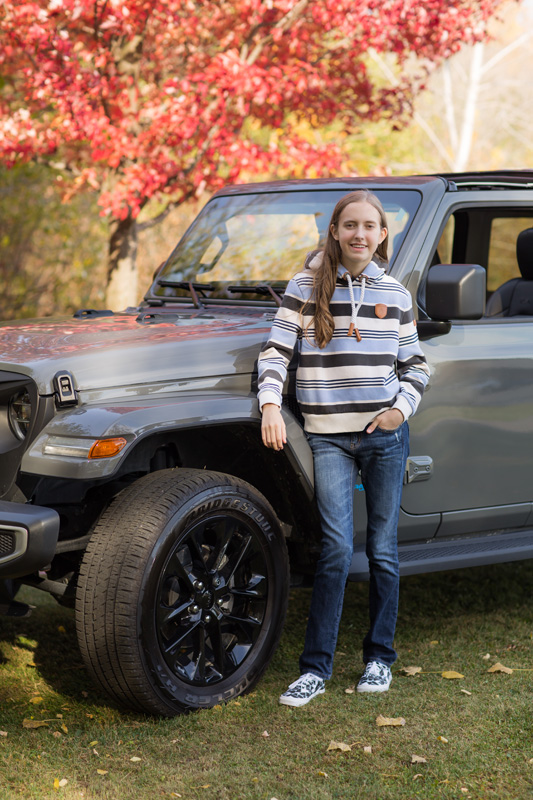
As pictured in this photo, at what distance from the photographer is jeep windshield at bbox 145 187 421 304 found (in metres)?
4.50

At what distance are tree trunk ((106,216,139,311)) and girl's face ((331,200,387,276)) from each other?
467 cm

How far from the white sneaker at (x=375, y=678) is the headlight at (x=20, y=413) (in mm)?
1666

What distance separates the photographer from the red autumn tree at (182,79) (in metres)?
7.16

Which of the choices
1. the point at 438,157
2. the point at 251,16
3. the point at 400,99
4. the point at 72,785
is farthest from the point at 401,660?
the point at 438,157

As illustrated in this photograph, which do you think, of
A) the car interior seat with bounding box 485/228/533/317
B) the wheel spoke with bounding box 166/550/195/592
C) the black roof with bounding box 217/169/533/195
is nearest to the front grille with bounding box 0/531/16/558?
the wheel spoke with bounding box 166/550/195/592

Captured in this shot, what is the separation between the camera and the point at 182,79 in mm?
7887

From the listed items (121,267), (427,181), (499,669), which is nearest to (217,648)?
(499,669)

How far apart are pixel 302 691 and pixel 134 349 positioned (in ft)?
4.82

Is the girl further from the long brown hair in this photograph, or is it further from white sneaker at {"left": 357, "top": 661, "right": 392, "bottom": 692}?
white sneaker at {"left": 357, "top": 661, "right": 392, "bottom": 692}

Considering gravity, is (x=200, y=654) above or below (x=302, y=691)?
above

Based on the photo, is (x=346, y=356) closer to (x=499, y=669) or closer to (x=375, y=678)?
(x=375, y=678)

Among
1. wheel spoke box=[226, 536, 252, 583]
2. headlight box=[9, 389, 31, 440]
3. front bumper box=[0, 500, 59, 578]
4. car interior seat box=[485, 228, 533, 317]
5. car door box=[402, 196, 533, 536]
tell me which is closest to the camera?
front bumper box=[0, 500, 59, 578]

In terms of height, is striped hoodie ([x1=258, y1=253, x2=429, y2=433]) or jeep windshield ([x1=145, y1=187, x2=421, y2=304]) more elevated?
jeep windshield ([x1=145, y1=187, x2=421, y2=304])

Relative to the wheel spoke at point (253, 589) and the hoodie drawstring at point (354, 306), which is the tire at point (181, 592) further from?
the hoodie drawstring at point (354, 306)
